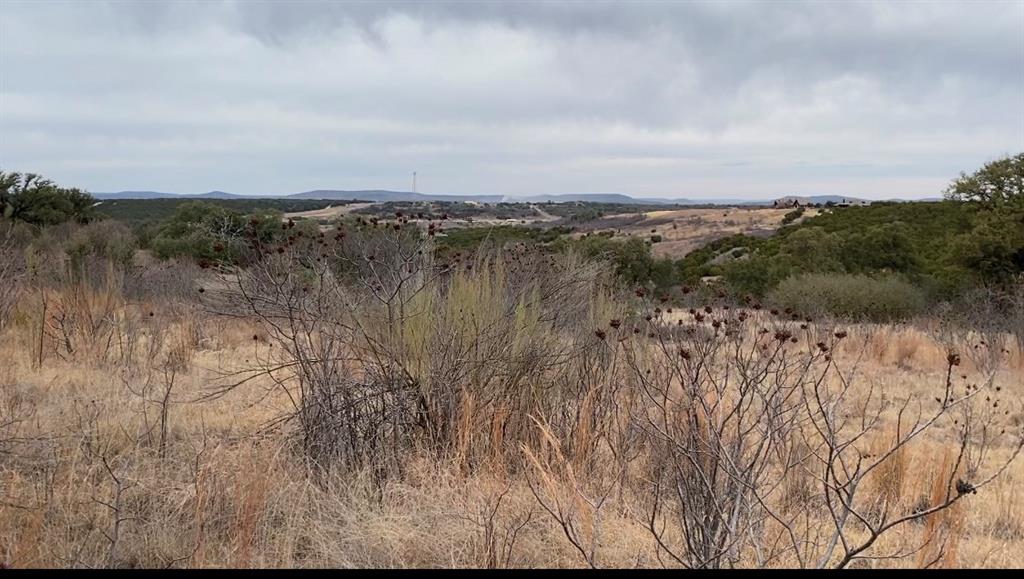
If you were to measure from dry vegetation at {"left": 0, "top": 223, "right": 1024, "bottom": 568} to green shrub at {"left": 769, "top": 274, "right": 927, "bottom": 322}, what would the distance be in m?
10.1

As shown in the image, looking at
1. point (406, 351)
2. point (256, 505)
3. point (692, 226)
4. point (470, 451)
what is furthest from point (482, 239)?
point (692, 226)

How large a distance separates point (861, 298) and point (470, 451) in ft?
49.8

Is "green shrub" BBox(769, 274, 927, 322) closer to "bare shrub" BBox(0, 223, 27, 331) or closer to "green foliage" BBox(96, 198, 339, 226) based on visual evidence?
"bare shrub" BBox(0, 223, 27, 331)

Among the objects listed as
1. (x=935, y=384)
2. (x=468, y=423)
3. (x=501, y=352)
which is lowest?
(x=935, y=384)

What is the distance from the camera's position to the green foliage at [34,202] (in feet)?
73.5

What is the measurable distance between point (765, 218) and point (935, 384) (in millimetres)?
40055

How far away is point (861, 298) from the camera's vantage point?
16.7 metres

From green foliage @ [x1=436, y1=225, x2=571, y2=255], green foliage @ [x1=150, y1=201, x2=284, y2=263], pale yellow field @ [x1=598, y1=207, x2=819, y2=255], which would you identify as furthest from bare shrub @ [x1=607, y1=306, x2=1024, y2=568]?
pale yellow field @ [x1=598, y1=207, x2=819, y2=255]

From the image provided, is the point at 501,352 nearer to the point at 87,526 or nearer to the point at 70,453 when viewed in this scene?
the point at 87,526

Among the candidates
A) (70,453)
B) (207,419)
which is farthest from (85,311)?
(70,453)

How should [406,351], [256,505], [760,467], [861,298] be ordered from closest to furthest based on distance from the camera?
[760,467] < [256,505] < [406,351] < [861,298]

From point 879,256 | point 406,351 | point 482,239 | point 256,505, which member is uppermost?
point 482,239

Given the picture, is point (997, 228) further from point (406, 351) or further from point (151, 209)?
point (151, 209)

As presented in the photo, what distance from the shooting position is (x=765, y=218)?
4703 centimetres
